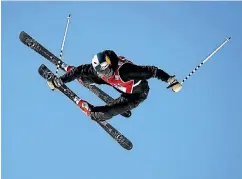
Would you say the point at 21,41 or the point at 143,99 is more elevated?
the point at 21,41

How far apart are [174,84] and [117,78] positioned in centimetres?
92

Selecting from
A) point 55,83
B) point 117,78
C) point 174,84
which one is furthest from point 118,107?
point 55,83

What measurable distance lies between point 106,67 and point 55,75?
1.90m

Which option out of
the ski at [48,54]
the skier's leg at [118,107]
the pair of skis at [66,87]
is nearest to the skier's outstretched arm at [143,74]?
the skier's leg at [118,107]

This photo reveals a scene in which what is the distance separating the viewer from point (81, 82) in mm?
10438

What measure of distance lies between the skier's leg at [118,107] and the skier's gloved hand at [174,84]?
0.83 m

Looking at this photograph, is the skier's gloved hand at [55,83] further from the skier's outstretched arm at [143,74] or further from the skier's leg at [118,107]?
the skier's outstretched arm at [143,74]

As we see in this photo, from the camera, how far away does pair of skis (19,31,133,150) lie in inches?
408

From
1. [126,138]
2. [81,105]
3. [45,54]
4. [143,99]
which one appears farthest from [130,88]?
[45,54]

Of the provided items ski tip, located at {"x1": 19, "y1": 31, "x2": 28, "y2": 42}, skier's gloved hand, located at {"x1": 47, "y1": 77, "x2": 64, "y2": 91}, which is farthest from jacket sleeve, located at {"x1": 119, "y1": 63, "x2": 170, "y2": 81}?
ski tip, located at {"x1": 19, "y1": 31, "x2": 28, "y2": 42}

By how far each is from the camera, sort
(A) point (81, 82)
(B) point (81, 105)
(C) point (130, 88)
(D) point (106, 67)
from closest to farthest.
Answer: (D) point (106, 67) < (C) point (130, 88) < (B) point (81, 105) < (A) point (81, 82)

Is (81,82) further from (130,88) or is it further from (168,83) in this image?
(168,83)

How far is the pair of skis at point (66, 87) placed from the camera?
34.0 feet

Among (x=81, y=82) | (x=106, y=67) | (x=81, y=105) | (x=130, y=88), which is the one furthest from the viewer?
(x=81, y=82)
